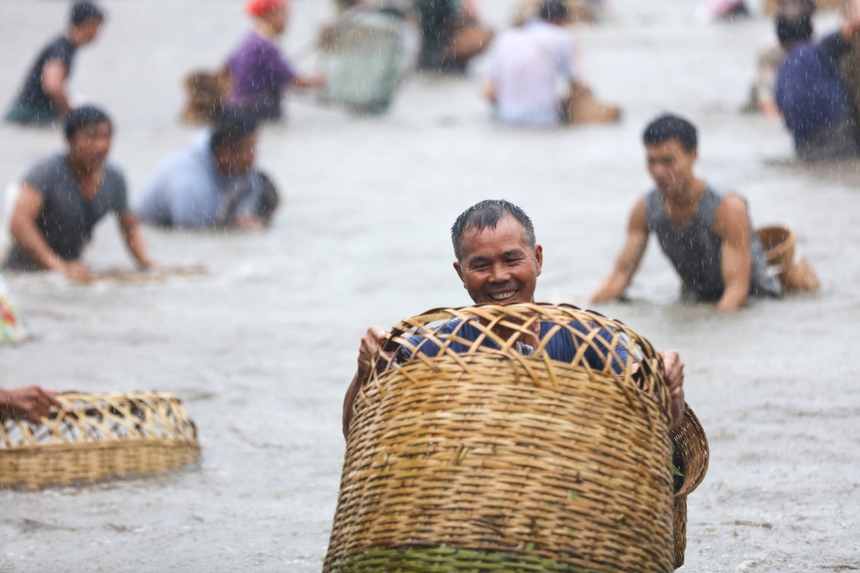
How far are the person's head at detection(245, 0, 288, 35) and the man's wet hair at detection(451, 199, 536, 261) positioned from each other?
10.6m

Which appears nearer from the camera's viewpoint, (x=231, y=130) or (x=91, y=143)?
(x=91, y=143)

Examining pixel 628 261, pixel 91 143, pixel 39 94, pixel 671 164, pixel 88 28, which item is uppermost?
pixel 88 28

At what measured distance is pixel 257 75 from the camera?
13562mm

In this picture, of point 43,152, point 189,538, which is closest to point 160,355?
point 189,538

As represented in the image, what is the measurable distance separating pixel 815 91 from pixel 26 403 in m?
7.87

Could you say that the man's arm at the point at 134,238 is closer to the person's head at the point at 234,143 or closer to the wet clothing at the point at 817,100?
the person's head at the point at 234,143

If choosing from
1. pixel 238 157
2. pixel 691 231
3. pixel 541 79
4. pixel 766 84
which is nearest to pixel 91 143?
pixel 238 157

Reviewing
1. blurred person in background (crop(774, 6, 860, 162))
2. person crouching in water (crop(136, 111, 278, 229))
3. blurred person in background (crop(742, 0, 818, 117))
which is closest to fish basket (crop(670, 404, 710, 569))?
person crouching in water (crop(136, 111, 278, 229))

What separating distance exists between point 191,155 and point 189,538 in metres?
6.42

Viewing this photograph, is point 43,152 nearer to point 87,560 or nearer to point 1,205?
point 1,205

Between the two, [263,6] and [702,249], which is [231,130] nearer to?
[702,249]

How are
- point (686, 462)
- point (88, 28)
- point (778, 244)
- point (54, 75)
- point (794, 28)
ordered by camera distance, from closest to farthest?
point (686, 462)
point (778, 244)
point (794, 28)
point (88, 28)
point (54, 75)

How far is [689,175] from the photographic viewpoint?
21.9ft

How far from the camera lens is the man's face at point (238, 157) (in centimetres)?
959
